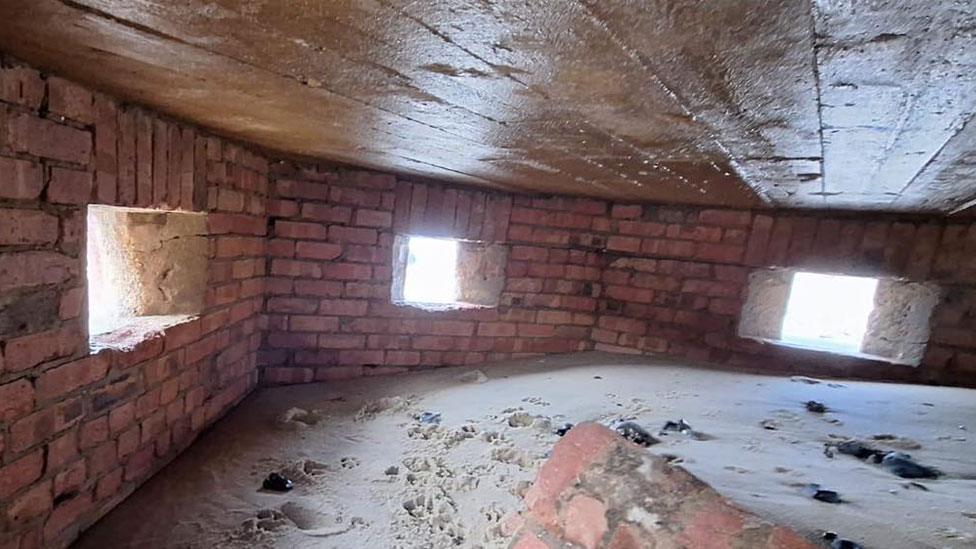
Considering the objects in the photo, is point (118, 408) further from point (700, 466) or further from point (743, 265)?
point (743, 265)

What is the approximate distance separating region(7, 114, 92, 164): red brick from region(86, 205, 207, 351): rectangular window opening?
0.70 metres

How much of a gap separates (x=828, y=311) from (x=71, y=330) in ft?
17.8

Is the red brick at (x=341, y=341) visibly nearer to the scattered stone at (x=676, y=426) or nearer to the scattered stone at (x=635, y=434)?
the scattered stone at (x=635, y=434)

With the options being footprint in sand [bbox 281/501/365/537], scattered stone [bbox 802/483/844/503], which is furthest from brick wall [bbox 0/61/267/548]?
scattered stone [bbox 802/483/844/503]

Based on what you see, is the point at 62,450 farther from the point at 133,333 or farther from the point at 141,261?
the point at 141,261

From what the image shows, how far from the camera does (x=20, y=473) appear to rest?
143 centimetres

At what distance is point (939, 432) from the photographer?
78.3 inches

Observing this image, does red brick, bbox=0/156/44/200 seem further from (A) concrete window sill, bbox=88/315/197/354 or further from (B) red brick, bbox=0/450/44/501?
(B) red brick, bbox=0/450/44/501

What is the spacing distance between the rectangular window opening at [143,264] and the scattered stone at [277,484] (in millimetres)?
790

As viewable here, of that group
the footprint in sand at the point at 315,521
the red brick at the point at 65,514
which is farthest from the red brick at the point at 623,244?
the red brick at the point at 65,514

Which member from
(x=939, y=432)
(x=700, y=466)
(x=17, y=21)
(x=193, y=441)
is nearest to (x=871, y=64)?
(x=700, y=466)

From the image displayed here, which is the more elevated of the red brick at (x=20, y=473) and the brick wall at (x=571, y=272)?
the brick wall at (x=571, y=272)

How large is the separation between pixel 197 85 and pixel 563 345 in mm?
3041

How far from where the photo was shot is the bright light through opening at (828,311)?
3.58 m
